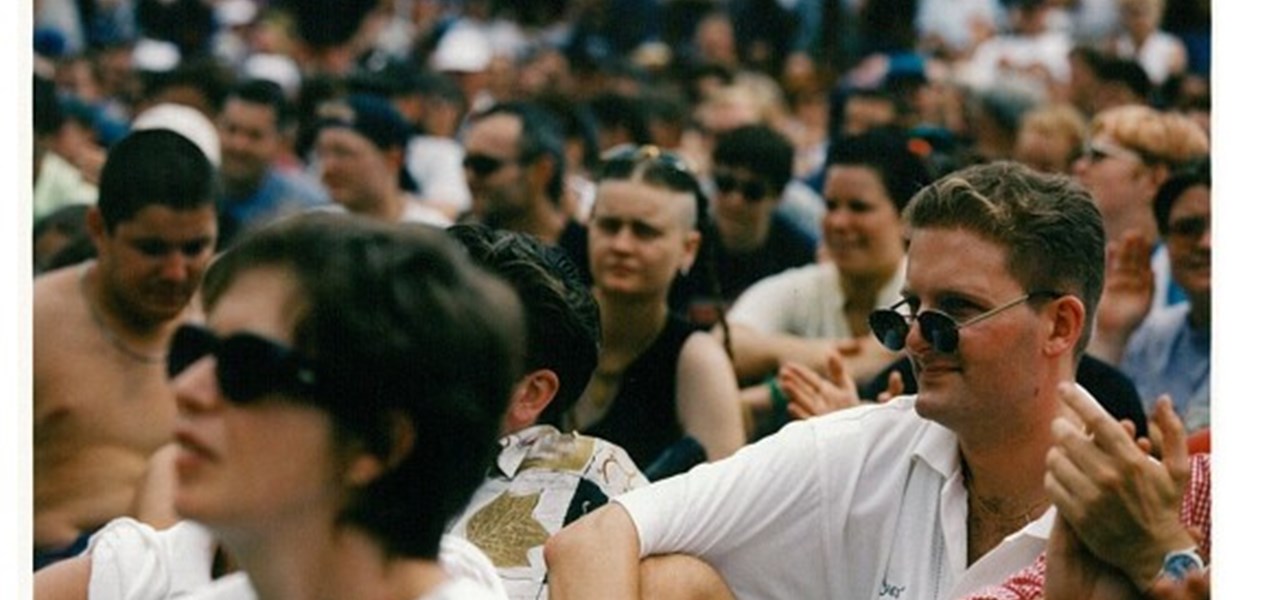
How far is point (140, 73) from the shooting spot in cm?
1359

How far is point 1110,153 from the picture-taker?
23.9 ft

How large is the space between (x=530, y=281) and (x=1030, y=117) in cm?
645

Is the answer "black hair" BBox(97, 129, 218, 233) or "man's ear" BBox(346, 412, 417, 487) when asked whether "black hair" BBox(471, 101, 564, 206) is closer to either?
"black hair" BBox(97, 129, 218, 233)

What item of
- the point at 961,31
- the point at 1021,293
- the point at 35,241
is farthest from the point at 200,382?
the point at 961,31

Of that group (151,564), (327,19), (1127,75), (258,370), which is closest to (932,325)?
(151,564)

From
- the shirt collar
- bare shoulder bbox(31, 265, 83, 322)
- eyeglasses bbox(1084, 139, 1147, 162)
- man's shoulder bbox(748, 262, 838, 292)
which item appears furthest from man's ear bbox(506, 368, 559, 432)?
eyeglasses bbox(1084, 139, 1147, 162)

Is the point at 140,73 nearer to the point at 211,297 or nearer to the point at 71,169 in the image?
the point at 71,169

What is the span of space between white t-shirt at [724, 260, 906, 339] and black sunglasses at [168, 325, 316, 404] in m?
4.72

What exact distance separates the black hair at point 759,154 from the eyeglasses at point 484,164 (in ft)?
2.97

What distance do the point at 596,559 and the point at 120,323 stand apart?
2.48m

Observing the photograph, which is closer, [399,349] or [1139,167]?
[399,349]

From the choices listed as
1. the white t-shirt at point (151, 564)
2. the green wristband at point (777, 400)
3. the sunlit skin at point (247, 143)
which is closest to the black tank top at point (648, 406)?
the green wristband at point (777, 400)

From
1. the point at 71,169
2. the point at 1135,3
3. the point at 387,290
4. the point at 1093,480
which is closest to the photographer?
the point at 387,290

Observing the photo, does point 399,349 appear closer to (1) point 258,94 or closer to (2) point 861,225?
(2) point 861,225
